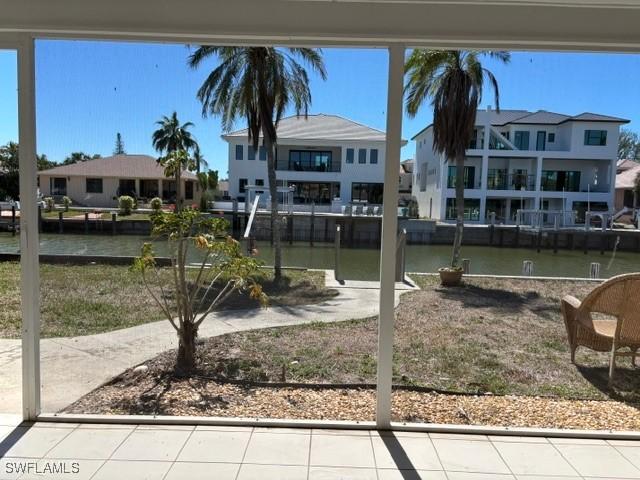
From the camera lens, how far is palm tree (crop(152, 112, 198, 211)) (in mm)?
3283

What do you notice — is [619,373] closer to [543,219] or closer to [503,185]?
[543,219]

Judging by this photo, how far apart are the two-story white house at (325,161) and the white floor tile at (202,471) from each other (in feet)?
8.50

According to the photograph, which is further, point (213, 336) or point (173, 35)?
point (213, 336)

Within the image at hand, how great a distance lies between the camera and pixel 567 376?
324 cm

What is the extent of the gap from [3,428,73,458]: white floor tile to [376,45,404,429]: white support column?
4.99ft

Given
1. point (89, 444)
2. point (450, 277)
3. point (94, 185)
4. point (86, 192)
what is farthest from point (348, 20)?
point (450, 277)

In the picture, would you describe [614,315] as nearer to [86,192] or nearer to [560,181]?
[560,181]

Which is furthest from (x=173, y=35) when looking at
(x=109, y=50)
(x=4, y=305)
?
(x=4, y=305)

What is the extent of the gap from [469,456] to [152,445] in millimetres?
1429

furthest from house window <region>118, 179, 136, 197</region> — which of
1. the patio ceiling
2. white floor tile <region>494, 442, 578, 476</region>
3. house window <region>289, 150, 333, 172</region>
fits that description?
white floor tile <region>494, 442, 578, 476</region>

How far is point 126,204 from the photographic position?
473cm

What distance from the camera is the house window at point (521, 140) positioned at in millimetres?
4426

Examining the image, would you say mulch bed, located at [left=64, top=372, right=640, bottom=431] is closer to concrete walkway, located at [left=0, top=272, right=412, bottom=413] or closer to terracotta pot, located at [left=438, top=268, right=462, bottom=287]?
concrete walkway, located at [left=0, top=272, right=412, bottom=413]

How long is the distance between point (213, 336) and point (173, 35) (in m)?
2.51
